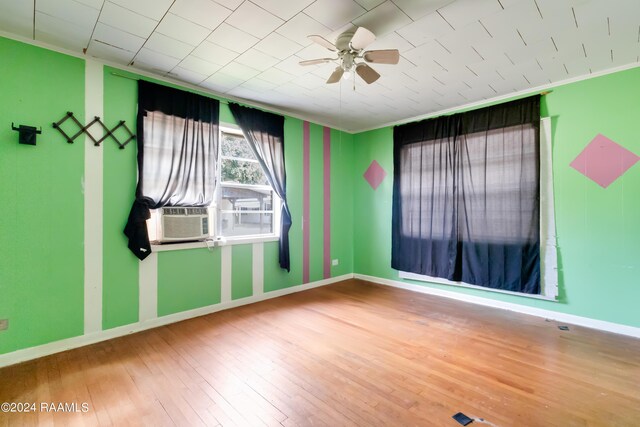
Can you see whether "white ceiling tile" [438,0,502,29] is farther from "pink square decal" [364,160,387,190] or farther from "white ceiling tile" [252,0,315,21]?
"pink square decal" [364,160,387,190]

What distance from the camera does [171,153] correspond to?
10.6 feet

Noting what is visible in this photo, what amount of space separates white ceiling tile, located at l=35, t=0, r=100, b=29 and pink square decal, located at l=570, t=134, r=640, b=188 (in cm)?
488

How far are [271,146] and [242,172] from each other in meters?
0.57

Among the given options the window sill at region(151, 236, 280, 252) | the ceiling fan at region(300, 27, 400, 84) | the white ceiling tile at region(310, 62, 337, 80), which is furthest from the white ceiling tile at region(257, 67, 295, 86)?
the window sill at region(151, 236, 280, 252)

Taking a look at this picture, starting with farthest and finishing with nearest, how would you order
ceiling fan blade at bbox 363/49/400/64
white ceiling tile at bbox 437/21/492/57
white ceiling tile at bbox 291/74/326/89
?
1. white ceiling tile at bbox 291/74/326/89
2. white ceiling tile at bbox 437/21/492/57
3. ceiling fan blade at bbox 363/49/400/64

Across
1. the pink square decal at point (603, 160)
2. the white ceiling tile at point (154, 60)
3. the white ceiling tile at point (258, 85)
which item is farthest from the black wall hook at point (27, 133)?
the pink square decal at point (603, 160)

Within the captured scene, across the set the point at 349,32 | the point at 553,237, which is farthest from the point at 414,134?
the point at 349,32

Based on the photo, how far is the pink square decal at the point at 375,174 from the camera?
5.06 meters

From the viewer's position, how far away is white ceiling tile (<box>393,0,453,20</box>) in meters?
1.95

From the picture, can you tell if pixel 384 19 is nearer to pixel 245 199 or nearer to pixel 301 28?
pixel 301 28

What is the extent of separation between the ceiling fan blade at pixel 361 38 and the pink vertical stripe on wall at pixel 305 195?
249cm

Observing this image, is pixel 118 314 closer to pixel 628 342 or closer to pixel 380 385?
pixel 380 385

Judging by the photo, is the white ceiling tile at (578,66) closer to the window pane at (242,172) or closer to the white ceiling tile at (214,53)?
the white ceiling tile at (214,53)

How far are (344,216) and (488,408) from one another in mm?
3793
